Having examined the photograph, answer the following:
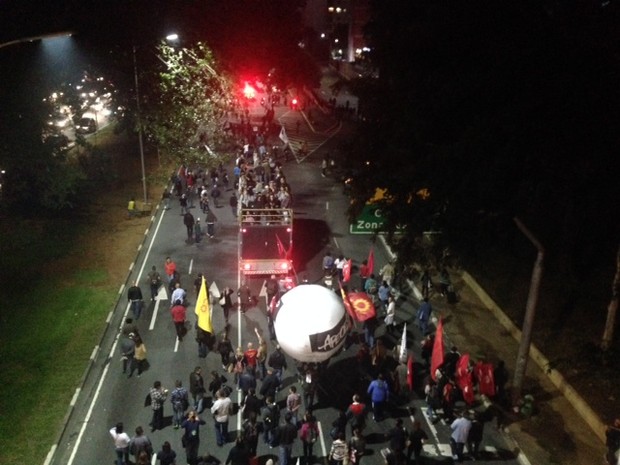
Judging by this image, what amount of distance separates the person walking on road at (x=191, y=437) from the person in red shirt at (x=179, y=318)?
5.79 m

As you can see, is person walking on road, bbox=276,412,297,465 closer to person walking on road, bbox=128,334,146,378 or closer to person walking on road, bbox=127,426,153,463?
person walking on road, bbox=127,426,153,463

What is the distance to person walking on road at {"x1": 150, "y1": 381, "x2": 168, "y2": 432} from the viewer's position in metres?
14.0

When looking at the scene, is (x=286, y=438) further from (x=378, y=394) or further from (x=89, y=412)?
(x=89, y=412)

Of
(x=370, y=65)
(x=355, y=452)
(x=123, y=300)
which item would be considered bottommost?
(x=355, y=452)

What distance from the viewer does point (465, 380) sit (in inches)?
599

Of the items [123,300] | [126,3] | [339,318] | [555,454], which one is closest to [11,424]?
[123,300]

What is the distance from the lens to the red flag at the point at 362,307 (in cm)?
1797

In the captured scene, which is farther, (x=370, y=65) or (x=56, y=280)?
(x=56, y=280)

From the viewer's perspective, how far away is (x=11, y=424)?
48.9ft

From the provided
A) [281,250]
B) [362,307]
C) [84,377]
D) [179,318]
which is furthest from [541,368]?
[84,377]

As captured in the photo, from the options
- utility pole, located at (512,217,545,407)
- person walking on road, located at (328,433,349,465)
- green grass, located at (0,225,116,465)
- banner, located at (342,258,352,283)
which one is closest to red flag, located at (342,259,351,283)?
banner, located at (342,258,352,283)

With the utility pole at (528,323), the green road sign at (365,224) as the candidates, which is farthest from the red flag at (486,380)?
the green road sign at (365,224)

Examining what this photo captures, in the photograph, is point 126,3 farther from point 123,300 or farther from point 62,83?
point 123,300

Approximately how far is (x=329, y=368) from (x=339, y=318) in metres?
3.91
